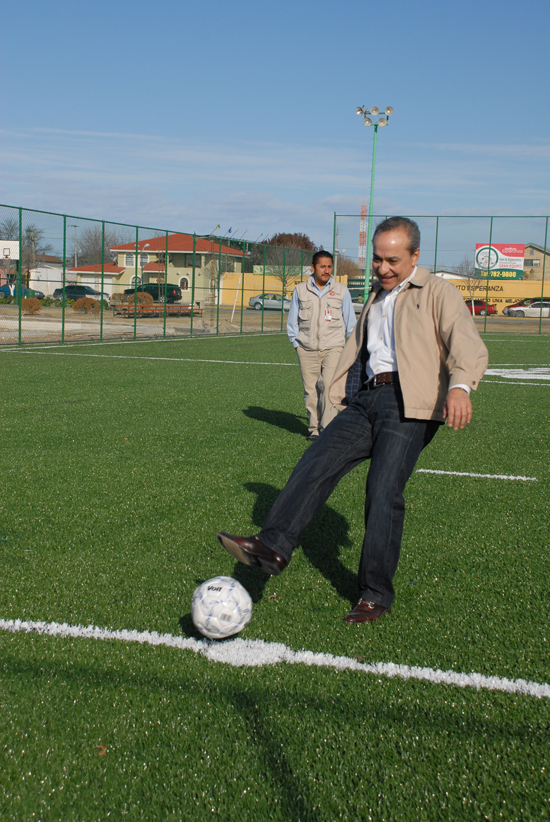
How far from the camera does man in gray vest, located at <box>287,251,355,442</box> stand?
315 inches

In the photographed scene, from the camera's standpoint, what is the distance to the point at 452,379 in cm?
320

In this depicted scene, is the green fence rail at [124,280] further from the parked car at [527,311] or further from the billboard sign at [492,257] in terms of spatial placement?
the parked car at [527,311]

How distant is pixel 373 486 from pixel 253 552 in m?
0.64

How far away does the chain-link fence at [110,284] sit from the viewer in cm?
1811

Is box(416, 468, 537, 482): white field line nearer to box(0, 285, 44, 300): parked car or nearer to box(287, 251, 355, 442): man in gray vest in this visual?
box(287, 251, 355, 442): man in gray vest

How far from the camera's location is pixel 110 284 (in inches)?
869

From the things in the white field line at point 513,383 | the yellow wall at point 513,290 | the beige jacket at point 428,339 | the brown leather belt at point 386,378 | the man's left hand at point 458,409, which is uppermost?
the yellow wall at point 513,290

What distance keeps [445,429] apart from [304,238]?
330 feet

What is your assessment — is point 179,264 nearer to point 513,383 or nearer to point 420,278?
point 513,383

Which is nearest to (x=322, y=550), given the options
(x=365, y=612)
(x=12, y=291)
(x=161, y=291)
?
(x=365, y=612)

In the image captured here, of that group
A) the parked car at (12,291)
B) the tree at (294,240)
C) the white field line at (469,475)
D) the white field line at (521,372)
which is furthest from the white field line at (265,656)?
the tree at (294,240)

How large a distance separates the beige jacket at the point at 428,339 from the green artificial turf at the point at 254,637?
1.07 m

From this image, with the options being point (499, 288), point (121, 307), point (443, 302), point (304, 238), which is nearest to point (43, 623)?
point (443, 302)

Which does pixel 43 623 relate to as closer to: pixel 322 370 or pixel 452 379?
pixel 452 379
